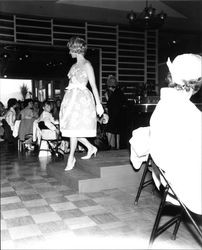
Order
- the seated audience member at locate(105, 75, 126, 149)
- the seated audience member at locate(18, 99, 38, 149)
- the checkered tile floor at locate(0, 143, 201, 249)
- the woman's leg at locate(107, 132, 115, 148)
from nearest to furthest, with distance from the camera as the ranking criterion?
the checkered tile floor at locate(0, 143, 201, 249), the seated audience member at locate(105, 75, 126, 149), the woman's leg at locate(107, 132, 115, 148), the seated audience member at locate(18, 99, 38, 149)

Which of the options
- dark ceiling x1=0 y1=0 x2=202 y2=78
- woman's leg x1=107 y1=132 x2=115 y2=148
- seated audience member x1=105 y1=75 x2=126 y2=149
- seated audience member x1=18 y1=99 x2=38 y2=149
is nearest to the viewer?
seated audience member x1=105 y1=75 x2=126 y2=149

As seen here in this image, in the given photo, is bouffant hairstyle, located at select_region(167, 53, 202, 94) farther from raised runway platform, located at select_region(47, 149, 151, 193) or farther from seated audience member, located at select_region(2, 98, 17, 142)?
seated audience member, located at select_region(2, 98, 17, 142)

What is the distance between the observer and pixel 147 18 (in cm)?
689

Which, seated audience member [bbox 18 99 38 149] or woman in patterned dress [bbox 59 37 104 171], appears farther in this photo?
seated audience member [bbox 18 99 38 149]

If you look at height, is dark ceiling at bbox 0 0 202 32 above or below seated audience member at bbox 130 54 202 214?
above

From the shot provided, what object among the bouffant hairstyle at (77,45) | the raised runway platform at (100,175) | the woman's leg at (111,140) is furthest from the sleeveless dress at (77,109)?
the woman's leg at (111,140)

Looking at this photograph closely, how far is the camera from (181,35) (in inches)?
436

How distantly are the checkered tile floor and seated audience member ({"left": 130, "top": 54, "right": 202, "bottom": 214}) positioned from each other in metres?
0.61

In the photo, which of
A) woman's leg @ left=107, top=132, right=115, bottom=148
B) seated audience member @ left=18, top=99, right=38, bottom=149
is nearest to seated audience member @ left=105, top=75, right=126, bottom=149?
woman's leg @ left=107, top=132, right=115, bottom=148

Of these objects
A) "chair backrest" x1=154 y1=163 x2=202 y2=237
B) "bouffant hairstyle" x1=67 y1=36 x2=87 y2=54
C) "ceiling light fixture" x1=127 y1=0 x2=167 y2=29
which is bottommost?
"chair backrest" x1=154 y1=163 x2=202 y2=237

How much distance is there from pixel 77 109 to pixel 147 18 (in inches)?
153

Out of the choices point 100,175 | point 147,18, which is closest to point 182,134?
point 100,175

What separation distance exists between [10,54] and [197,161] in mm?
8418

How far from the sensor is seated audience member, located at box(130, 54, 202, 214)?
1992mm
